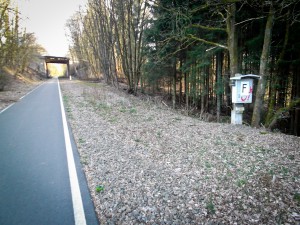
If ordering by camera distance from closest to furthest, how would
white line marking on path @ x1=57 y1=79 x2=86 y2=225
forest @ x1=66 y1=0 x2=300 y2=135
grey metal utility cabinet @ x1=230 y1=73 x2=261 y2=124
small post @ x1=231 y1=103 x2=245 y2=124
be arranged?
1. white line marking on path @ x1=57 y1=79 x2=86 y2=225
2. grey metal utility cabinet @ x1=230 y1=73 x2=261 y2=124
3. small post @ x1=231 y1=103 x2=245 y2=124
4. forest @ x1=66 y1=0 x2=300 y2=135

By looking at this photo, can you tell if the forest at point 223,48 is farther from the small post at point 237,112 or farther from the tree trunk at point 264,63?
the small post at point 237,112

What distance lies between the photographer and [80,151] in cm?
529

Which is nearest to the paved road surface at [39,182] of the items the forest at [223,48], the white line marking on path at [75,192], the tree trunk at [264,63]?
the white line marking on path at [75,192]

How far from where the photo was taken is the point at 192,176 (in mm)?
3916

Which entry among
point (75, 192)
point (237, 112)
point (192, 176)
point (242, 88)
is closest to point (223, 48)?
point (242, 88)

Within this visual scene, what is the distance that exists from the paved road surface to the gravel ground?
323mm

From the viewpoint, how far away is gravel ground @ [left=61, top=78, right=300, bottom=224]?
2.92m

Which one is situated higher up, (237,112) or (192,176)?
(237,112)

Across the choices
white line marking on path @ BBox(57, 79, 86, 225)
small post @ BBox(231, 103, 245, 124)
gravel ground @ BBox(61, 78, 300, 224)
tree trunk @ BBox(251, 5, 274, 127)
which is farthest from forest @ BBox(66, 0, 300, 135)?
white line marking on path @ BBox(57, 79, 86, 225)

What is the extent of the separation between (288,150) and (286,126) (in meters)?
7.69

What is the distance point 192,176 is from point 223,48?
7.59 metres

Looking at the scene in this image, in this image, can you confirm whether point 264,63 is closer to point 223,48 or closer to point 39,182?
point 223,48

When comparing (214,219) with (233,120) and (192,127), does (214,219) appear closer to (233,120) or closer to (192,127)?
(192,127)

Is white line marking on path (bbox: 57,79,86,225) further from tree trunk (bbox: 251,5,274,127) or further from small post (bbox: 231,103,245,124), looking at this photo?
tree trunk (bbox: 251,5,274,127)
